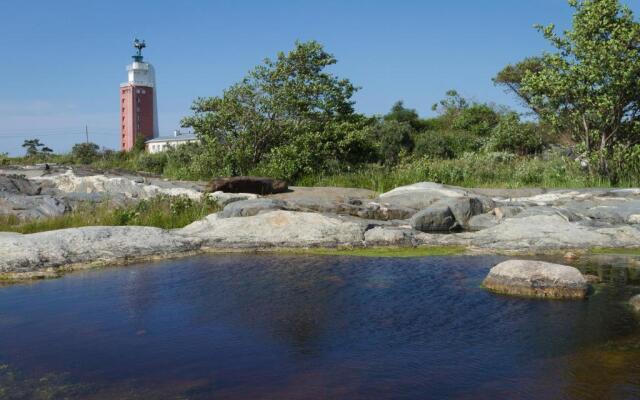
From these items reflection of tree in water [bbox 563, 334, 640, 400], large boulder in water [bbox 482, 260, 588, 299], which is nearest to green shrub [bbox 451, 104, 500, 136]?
large boulder in water [bbox 482, 260, 588, 299]

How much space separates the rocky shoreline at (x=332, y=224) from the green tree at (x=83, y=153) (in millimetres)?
19273

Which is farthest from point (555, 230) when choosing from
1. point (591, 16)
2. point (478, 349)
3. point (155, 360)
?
point (591, 16)

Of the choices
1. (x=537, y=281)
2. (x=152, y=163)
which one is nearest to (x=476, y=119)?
(x=152, y=163)

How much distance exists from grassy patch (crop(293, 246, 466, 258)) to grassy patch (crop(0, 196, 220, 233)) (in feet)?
11.5

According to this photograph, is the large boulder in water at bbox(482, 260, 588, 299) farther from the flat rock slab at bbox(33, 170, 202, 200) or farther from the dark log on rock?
the dark log on rock

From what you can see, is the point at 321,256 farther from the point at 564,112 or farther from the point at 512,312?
the point at 564,112

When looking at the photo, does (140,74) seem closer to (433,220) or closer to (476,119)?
(476,119)

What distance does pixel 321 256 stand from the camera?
9773 millimetres

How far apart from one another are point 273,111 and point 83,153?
20.6 m

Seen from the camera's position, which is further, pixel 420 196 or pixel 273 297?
pixel 420 196

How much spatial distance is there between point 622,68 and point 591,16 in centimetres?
194

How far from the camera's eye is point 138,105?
249 ft

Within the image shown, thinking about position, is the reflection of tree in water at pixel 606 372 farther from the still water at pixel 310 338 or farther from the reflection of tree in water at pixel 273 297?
the reflection of tree in water at pixel 273 297

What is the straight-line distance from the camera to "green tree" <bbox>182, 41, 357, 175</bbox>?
19.7 metres
